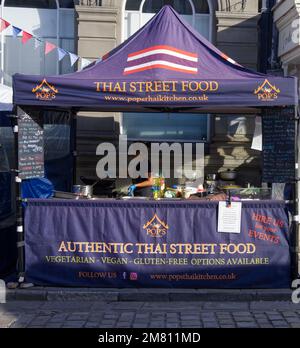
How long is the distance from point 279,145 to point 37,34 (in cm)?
668

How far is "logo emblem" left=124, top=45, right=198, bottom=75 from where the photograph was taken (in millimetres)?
7301

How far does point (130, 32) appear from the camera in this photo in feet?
38.1

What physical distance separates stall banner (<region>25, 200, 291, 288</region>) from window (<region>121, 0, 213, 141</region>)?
4.72 meters

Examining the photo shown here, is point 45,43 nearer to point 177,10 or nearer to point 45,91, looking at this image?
point 45,91

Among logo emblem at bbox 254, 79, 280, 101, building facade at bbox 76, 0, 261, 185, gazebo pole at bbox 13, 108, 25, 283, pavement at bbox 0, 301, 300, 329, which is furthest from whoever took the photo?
building facade at bbox 76, 0, 261, 185

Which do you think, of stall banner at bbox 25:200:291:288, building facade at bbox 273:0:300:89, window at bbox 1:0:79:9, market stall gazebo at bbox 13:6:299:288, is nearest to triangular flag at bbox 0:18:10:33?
market stall gazebo at bbox 13:6:299:288

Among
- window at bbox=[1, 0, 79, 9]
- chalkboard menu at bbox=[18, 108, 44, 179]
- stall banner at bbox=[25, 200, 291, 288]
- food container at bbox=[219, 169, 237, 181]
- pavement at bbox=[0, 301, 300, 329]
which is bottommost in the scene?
pavement at bbox=[0, 301, 300, 329]

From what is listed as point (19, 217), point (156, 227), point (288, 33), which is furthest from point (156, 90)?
point (288, 33)

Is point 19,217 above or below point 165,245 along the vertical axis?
above

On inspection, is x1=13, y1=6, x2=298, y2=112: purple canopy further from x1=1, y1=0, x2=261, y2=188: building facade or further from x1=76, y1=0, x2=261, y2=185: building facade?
x1=1, y1=0, x2=261, y2=188: building facade

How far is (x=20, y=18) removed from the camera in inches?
464

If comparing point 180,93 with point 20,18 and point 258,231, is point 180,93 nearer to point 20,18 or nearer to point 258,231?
point 258,231

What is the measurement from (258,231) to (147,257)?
1474 mm
